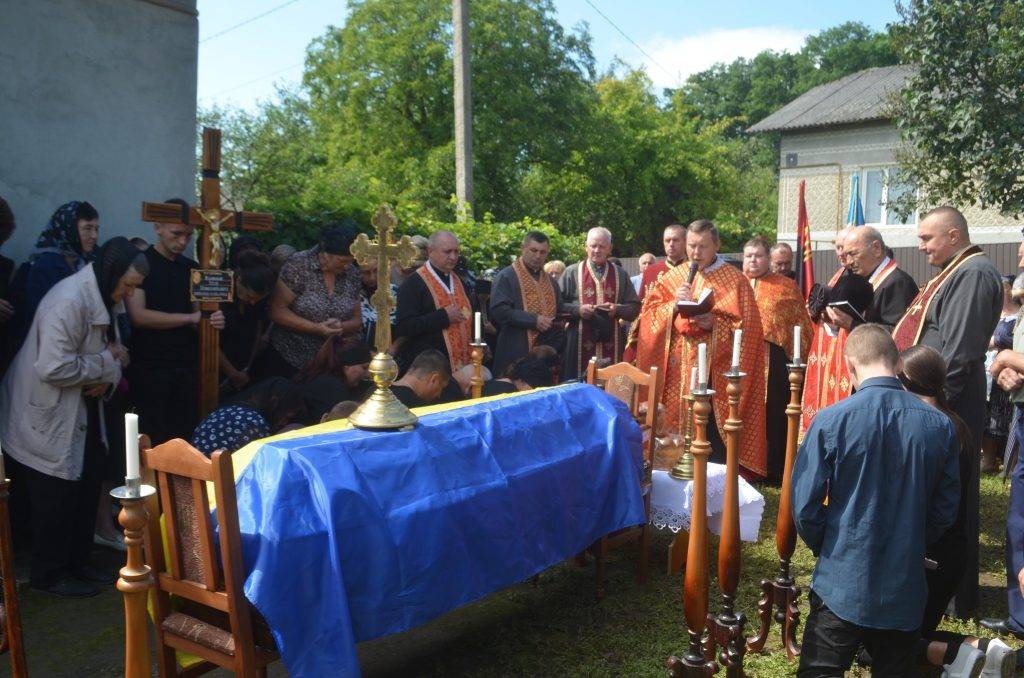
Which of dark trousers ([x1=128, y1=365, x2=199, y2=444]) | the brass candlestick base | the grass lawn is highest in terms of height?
the brass candlestick base

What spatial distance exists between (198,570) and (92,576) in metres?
2.10

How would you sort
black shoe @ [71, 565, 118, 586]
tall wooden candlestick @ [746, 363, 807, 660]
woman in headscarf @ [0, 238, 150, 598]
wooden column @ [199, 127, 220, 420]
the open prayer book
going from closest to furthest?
tall wooden candlestick @ [746, 363, 807, 660], woman in headscarf @ [0, 238, 150, 598], black shoe @ [71, 565, 118, 586], wooden column @ [199, 127, 220, 420], the open prayer book

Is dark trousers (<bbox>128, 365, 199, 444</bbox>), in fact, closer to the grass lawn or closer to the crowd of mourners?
the crowd of mourners

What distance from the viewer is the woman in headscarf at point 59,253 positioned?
4.79m

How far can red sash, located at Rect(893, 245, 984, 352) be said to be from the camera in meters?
4.41

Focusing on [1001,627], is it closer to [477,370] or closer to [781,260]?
[477,370]

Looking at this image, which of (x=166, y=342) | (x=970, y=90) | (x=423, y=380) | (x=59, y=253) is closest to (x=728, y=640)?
(x=423, y=380)

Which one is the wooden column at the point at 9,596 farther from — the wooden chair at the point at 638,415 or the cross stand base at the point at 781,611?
the cross stand base at the point at 781,611

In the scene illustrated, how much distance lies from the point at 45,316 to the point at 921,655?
4.28 meters

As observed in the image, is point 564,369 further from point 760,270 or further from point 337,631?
point 337,631

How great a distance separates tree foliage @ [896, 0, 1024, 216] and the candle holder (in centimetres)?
1070

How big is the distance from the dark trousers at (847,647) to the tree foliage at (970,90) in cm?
909

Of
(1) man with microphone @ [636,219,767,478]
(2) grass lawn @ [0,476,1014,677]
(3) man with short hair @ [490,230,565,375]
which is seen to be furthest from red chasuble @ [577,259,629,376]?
(2) grass lawn @ [0,476,1014,677]

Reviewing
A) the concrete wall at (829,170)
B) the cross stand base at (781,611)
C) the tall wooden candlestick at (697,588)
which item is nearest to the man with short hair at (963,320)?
the cross stand base at (781,611)
